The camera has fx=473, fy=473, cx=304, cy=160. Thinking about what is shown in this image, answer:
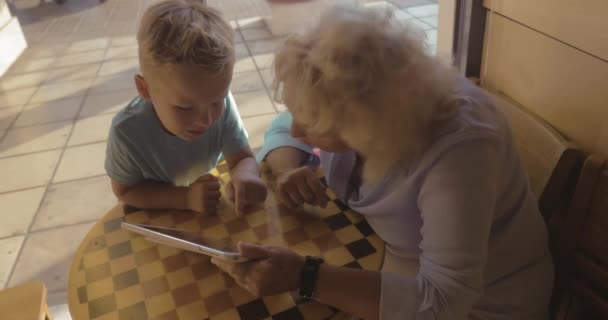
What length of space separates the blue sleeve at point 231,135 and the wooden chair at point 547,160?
2.36 feet

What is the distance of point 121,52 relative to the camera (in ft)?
14.1

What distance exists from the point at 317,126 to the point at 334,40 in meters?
0.15

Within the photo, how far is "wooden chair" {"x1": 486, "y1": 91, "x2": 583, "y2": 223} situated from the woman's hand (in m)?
0.53

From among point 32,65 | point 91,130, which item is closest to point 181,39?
point 91,130

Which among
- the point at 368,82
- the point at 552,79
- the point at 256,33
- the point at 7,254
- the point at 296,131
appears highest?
the point at 368,82

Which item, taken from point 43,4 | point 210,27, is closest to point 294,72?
point 210,27

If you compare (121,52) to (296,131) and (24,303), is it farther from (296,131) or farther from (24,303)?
(296,131)

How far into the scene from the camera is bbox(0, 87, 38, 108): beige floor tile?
350 centimetres

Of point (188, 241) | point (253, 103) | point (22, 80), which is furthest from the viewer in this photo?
point (22, 80)

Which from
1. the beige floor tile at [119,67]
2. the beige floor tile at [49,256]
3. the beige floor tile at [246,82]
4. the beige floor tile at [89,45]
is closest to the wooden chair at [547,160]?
the beige floor tile at [49,256]

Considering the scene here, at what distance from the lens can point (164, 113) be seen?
1.08 metres

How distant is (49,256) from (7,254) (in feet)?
0.68

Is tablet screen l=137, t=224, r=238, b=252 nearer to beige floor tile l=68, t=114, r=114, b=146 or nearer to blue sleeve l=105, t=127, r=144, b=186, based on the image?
blue sleeve l=105, t=127, r=144, b=186

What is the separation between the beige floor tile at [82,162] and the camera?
2598mm
